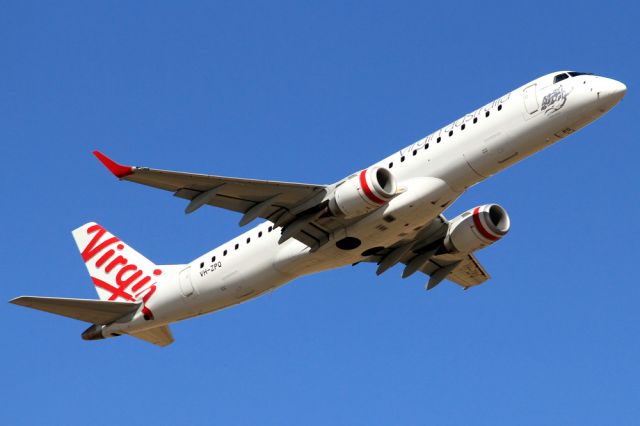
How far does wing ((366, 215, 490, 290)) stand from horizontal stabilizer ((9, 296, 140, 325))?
10438mm

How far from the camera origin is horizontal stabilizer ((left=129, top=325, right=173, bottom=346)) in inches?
1784

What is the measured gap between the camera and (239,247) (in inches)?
1612

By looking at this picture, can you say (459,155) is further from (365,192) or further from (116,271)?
(116,271)

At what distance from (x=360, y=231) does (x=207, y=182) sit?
18.8 feet

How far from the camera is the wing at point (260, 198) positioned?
35719 mm

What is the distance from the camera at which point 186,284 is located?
138 ft

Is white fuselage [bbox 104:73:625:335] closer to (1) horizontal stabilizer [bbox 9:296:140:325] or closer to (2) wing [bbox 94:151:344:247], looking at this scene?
(2) wing [bbox 94:151:344:247]

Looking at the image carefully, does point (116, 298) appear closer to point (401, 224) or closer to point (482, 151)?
Result: point (401, 224)

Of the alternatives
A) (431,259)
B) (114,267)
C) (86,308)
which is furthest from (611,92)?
(114,267)

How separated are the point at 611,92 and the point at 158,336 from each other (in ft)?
71.2

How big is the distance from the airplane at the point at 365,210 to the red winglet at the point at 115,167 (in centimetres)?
4

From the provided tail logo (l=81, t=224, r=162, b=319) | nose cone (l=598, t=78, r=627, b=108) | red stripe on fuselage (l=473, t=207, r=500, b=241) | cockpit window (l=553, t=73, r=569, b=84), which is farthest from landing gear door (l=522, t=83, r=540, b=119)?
tail logo (l=81, t=224, r=162, b=319)

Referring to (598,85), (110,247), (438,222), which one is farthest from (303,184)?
(110,247)

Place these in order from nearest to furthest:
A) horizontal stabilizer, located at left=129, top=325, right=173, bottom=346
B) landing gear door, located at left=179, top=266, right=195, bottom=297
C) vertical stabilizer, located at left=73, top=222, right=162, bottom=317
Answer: landing gear door, located at left=179, top=266, right=195, bottom=297 → vertical stabilizer, located at left=73, top=222, right=162, bottom=317 → horizontal stabilizer, located at left=129, top=325, right=173, bottom=346
